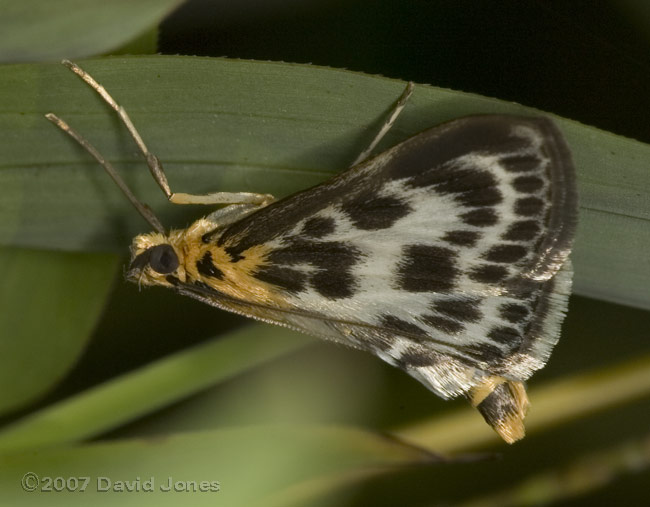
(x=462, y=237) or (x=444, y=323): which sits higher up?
(x=462, y=237)

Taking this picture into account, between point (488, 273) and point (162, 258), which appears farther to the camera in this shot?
point (162, 258)

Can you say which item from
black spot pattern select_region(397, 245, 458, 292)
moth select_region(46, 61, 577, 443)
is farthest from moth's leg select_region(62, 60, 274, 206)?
black spot pattern select_region(397, 245, 458, 292)

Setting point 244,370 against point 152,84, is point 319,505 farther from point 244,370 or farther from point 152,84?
point 152,84

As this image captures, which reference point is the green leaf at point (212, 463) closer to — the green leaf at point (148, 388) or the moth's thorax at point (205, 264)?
the green leaf at point (148, 388)

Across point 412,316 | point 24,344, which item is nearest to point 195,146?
point 412,316

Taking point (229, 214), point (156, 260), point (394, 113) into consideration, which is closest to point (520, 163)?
point (394, 113)

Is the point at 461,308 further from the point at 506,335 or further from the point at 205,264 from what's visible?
the point at 205,264
